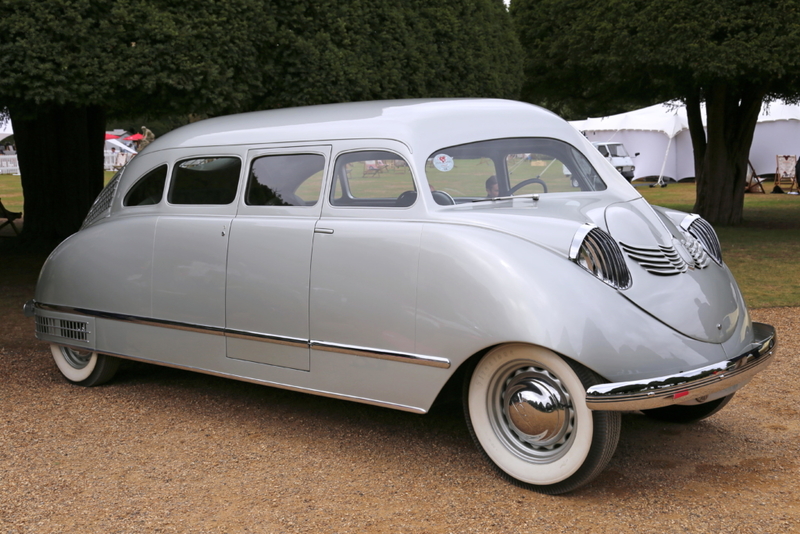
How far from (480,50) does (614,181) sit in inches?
279

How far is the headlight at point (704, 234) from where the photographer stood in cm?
441

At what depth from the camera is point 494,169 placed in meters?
4.51

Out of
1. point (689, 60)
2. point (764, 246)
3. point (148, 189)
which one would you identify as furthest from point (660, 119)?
point (148, 189)

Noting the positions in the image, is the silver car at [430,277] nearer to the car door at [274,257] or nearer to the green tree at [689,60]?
the car door at [274,257]

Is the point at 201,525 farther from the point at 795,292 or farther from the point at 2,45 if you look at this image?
the point at 795,292

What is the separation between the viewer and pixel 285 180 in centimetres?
476

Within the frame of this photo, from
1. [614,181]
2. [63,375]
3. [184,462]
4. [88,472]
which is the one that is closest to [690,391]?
[614,181]

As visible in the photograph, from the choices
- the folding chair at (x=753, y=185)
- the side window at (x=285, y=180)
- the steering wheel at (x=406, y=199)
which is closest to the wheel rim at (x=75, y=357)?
the side window at (x=285, y=180)

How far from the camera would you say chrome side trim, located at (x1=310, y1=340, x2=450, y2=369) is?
3.99 m

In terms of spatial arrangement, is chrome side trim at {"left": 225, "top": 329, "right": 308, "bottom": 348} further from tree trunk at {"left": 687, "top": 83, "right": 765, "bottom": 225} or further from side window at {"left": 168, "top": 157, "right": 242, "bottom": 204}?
tree trunk at {"left": 687, "top": 83, "right": 765, "bottom": 225}

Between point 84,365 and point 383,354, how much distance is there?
285 cm

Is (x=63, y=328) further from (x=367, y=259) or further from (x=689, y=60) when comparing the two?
(x=689, y=60)

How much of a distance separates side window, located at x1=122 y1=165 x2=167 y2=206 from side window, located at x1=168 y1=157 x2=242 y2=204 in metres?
0.12

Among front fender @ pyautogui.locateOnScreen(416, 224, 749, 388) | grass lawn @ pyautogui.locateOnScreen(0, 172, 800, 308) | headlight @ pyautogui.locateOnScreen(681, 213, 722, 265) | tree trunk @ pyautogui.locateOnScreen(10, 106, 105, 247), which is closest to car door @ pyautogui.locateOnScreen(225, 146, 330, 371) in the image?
front fender @ pyautogui.locateOnScreen(416, 224, 749, 388)
